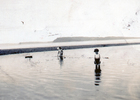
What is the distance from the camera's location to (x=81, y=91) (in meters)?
8.92

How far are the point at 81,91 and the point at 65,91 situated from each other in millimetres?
611

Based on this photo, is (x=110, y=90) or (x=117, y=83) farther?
(x=117, y=83)

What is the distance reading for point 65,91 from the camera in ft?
29.3

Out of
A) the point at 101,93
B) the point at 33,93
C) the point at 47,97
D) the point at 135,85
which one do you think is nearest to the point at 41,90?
the point at 33,93

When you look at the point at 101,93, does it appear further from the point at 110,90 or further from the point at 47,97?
the point at 47,97

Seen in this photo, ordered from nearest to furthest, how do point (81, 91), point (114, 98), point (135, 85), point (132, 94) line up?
point (114, 98) < point (132, 94) < point (81, 91) < point (135, 85)

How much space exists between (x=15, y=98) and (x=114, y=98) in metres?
3.36

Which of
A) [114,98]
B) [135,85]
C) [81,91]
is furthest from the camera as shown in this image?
[135,85]

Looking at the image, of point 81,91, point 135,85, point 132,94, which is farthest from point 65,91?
point 135,85

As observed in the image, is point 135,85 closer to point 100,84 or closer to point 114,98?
point 100,84

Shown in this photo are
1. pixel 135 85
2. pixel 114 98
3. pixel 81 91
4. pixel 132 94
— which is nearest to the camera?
pixel 114 98

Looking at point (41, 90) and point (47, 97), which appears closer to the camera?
point (47, 97)

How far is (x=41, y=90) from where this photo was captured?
9.22 meters

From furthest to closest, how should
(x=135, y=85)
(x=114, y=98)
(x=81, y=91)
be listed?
(x=135, y=85) < (x=81, y=91) < (x=114, y=98)
